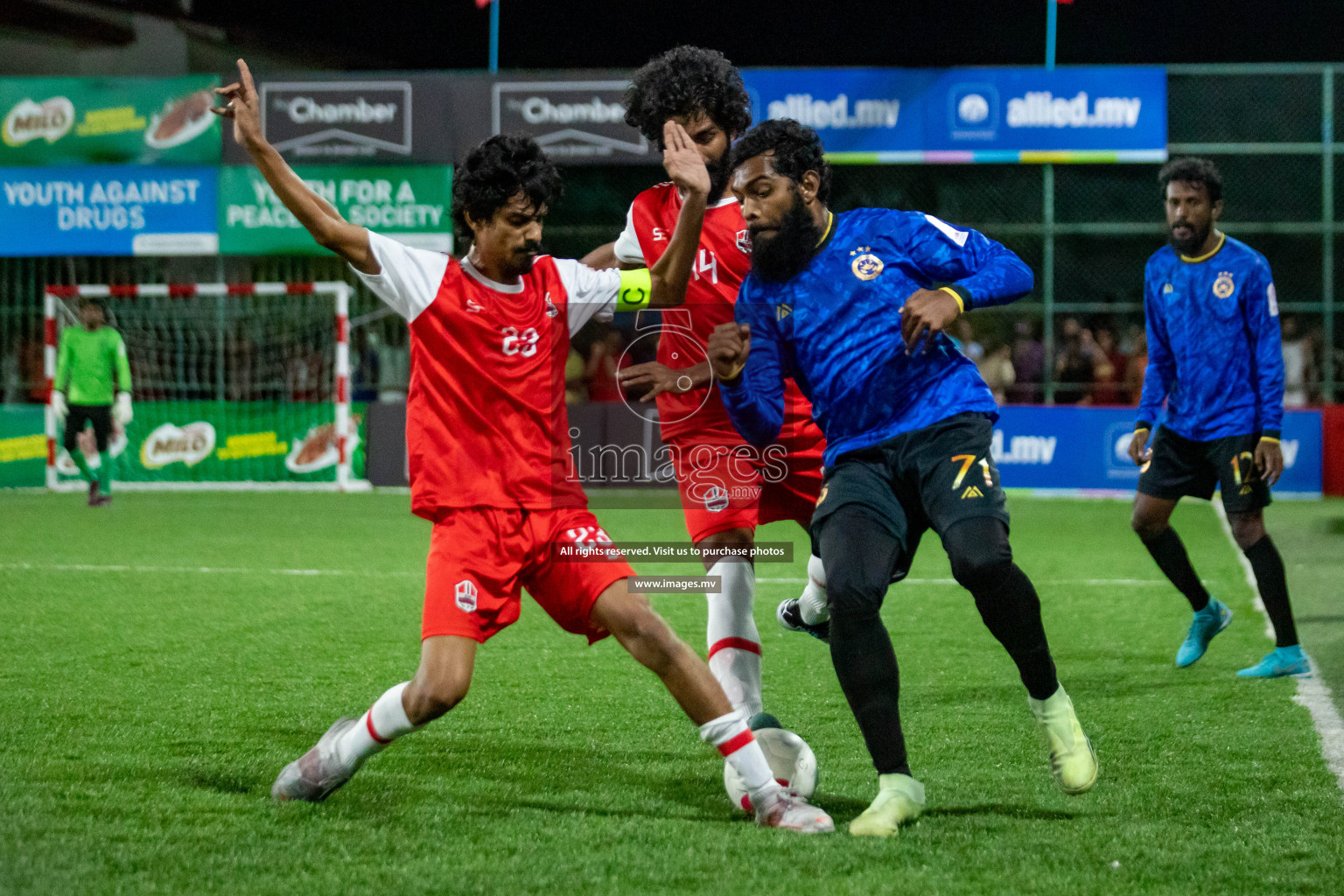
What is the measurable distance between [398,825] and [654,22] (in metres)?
26.3

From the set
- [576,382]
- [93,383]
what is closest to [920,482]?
[93,383]

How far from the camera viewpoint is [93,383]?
14820mm

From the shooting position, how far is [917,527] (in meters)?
3.98

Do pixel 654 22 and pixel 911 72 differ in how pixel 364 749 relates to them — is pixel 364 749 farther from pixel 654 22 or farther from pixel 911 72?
pixel 654 22

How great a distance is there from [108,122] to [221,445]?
176 inches

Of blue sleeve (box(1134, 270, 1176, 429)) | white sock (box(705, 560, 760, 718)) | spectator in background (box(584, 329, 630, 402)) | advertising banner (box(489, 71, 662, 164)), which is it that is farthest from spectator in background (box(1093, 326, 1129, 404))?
white sock (box(705, 560, 760, 718))

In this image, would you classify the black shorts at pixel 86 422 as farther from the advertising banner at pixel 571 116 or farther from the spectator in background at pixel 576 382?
the advertising banner at pixel 571 116

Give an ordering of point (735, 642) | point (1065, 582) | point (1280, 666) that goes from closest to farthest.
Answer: point (735, 642) < point (1280, 666) < point (1065, 582)

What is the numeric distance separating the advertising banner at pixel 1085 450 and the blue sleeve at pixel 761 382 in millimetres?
12728

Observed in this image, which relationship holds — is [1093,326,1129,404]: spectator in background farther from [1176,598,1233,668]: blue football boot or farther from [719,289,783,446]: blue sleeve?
[719,289,783,446]: blue sleeve

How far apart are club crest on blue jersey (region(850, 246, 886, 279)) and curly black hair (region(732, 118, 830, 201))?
18 cm

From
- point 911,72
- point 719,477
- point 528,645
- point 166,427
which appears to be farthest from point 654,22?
point 719,477

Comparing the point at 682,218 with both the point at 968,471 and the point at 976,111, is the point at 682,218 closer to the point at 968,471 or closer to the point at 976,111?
the point at 968,471

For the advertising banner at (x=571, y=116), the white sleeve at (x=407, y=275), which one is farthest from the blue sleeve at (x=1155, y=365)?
the advertising banner at (x=571, y=116)
